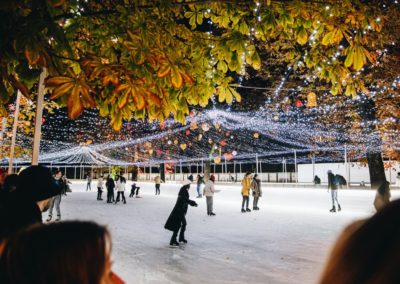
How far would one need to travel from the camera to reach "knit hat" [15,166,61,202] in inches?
123

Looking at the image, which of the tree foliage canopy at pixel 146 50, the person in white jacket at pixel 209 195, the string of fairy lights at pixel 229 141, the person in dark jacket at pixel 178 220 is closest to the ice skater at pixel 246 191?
the person in white jacket at pixel 209 195

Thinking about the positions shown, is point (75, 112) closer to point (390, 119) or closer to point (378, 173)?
point (390, 119)

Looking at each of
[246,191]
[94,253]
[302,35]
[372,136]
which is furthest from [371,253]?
[372,136]

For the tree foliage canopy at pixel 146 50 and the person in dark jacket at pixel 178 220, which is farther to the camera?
the person in dark jacket at pixel 178 220

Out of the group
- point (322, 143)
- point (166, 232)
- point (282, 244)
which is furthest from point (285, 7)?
point (322, 143)

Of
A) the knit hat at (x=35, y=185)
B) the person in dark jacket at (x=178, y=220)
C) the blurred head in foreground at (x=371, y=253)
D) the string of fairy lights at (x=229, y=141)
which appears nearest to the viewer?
the blurred head in foreground at (x=371, y=253)

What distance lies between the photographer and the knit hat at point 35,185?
10.3ft

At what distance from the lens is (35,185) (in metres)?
3.19

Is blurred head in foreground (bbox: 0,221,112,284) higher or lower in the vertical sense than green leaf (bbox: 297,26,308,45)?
lower

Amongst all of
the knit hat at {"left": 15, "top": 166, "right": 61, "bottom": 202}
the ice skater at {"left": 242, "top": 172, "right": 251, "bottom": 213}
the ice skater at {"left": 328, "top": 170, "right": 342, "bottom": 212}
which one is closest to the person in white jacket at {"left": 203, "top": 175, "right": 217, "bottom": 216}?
the ice skater at {"left": 242, "top": 172, "right": 251, "bottom": 213}

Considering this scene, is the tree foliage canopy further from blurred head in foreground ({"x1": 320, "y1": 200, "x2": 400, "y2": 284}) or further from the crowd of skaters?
blurred head in foreground ({"x1": 320, "y1": 200, "x2": 400, "y2": 284})

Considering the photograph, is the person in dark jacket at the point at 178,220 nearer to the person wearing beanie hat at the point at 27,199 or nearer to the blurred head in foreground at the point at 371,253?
the person wearing beanie hat at the point at 27,199

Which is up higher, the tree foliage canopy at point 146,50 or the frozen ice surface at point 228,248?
the tree foliage canopy at point 146,50

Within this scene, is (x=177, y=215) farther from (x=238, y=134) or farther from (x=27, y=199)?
(x=238, y=134)
